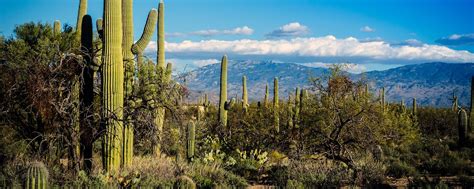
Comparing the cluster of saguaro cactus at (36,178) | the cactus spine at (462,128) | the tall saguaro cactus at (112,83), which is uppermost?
the tall saguaro cactus at (112,83)

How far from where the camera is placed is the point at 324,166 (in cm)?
1384

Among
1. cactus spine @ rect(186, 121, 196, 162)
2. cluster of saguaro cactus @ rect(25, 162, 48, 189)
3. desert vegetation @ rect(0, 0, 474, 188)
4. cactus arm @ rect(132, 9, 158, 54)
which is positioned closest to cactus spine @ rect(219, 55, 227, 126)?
cactus spine @ rect(186, 121, 196, 162)

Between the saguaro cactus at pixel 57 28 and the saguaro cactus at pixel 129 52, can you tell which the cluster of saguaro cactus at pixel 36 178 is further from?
the saguaro cactus at pixel 57 28

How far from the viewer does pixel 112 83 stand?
1170cm

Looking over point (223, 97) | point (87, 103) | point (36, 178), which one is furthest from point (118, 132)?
point (223, 97)

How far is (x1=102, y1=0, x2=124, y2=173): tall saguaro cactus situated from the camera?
11672 millimetres

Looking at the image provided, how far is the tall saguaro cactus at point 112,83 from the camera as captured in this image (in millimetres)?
11672

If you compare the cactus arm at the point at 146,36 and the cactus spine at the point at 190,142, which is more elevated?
the cactus arm at the point at 146,36

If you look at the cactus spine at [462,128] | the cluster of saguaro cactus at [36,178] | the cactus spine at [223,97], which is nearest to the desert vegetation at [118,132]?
the cluster of saguaro cactus at [36,178]

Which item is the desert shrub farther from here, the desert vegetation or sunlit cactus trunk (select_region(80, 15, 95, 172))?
sunlit cactus trunk (select_region(80, 15, 95, 172))

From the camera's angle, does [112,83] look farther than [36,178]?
Yes

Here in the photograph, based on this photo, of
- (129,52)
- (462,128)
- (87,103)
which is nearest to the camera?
(87,103)

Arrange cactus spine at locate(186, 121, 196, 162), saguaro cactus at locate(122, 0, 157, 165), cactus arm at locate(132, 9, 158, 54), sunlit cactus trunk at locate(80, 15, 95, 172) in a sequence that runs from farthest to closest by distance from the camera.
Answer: cactus spine at locate(186, 121, 196, 162), cactus arm at locate(132, 9, 158, 54), saguaro cactus at locate(122, 0, 157, 165), sunlit cactus trunk at locate(80, 15, 95, 172)

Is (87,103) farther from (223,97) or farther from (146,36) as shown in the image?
(223,97)
